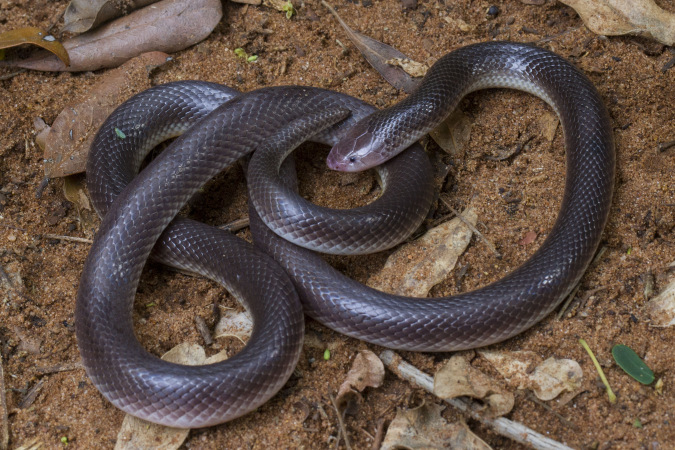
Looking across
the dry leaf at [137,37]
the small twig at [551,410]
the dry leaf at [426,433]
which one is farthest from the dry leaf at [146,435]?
the dry leaf at [137,37]

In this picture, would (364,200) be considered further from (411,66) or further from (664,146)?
(664,146)

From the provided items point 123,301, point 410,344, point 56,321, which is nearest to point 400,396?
point 410,344

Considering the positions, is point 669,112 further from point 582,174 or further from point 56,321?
point 56,321

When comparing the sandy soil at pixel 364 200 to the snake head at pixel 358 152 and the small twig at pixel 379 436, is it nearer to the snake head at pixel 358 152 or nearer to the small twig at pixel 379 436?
the small twig at pixel 379 436

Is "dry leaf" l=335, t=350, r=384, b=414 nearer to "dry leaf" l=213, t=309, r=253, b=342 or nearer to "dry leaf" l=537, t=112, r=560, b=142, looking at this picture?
"dry leaf" l=213, t=309, r=253, b=342

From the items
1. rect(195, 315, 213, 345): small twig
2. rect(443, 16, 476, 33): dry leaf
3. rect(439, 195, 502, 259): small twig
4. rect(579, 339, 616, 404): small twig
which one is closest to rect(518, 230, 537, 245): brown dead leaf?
rect(439, 195, 502, 259): small twig

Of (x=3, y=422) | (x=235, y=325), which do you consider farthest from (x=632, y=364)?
(x=3, y=422)
